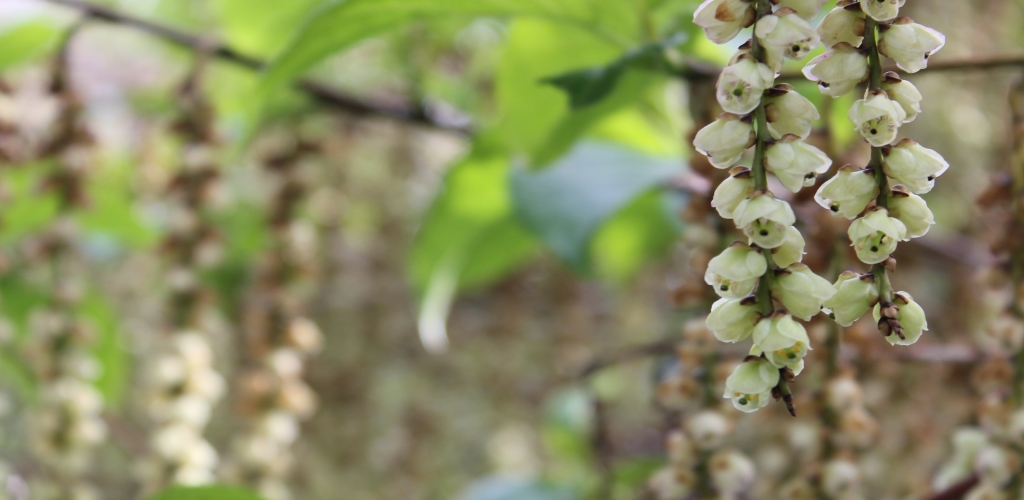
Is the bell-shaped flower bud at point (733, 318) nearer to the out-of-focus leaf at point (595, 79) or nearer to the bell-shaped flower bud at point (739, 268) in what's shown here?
the bell-shaped flower bud at point (739, 268)

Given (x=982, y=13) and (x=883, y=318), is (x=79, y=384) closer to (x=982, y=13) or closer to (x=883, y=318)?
(x=883, y=318)

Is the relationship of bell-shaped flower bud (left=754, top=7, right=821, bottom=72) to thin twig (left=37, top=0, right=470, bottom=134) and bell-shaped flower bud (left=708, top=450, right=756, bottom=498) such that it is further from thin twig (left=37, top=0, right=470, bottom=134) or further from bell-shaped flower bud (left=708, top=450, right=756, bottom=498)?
thin twig (left=37, top=0, right=470, bottom=134)

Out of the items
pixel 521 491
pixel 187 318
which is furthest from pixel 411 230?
pixel 187 318

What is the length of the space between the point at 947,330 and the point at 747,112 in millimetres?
1118

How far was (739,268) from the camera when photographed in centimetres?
29

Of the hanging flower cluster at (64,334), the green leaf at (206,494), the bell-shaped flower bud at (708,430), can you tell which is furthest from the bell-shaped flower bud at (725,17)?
the hanging flower cluster at (64,334)

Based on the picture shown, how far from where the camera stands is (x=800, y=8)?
30cm

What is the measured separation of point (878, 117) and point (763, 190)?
0.15ft

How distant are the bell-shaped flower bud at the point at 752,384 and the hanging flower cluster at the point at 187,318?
45 centimetres

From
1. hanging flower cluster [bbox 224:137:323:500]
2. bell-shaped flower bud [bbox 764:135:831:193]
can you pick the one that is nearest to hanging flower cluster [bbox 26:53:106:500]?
hanging flower cluster [bbox 224:137:323:500]

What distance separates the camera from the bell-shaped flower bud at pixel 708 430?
0.44 meters

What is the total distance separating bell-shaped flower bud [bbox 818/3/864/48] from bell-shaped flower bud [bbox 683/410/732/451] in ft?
0.71

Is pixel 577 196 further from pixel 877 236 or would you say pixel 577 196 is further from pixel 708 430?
pixel 877 236

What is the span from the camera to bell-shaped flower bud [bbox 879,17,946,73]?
11.8 inches
